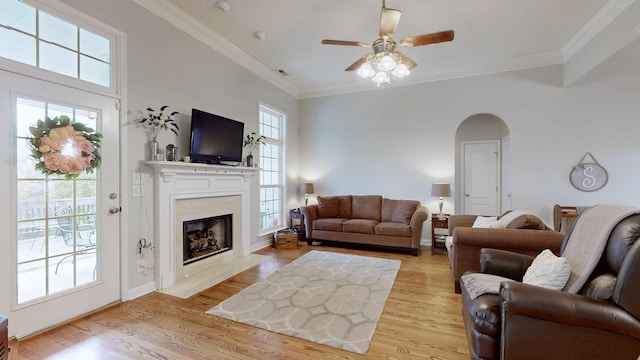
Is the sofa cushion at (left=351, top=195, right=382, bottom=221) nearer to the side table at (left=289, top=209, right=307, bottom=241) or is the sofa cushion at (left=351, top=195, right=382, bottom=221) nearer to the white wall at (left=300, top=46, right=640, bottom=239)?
the white wall at (left=300, top=46, right=640, bottom=239)

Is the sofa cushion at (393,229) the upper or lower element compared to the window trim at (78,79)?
lower

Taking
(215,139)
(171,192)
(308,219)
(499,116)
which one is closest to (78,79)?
(171,192)

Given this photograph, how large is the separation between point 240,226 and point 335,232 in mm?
1675

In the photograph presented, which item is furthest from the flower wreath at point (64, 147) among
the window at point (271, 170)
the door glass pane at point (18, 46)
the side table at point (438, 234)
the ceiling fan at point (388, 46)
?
the side table at point (438, 234)

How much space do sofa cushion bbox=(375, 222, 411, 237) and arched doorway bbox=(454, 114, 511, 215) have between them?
1.72 metres

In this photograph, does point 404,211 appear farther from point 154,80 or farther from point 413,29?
point 154,80

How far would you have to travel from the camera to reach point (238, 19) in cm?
337

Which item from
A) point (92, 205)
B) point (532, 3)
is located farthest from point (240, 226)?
point (532, 3)

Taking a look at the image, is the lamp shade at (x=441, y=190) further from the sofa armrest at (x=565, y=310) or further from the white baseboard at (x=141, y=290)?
the white baseboard at (x=141, y=290)

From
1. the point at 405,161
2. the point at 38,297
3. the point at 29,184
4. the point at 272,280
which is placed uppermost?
the point at 405,161

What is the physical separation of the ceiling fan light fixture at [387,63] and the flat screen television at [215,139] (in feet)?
7.38

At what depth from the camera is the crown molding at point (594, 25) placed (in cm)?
302

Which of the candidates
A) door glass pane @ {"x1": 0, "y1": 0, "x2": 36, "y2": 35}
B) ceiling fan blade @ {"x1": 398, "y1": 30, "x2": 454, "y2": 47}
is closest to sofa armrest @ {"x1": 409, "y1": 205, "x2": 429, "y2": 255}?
ceiling fan blade @ {"x1": 398, "y1": 30, "x2": 454, "y2": 47}

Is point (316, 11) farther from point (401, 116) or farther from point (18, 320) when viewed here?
point (18, 320)
